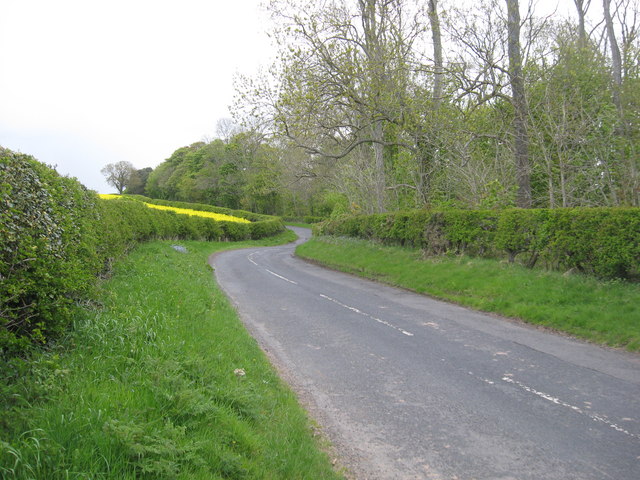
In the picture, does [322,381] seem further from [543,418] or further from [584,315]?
[584,315]

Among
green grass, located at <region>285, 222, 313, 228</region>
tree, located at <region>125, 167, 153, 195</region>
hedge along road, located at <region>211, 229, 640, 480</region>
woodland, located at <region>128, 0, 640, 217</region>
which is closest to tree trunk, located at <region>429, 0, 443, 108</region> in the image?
woodland, located at <region>128, 0, 640, 217</region>

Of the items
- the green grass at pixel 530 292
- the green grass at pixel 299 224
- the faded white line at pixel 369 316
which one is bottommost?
the faded white line at pixel 369 316

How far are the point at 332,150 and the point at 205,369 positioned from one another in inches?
881

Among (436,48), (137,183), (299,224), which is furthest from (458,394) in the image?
(137,183)

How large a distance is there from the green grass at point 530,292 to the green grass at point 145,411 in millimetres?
6251

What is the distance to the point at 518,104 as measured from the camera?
1608cm

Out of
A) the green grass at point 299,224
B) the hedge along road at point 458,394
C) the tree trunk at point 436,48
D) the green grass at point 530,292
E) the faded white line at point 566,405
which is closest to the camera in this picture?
the hedge along road at point 458,394

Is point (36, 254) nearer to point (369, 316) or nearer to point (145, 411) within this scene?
point (145, 411)

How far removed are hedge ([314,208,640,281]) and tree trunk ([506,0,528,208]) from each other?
9.01ft

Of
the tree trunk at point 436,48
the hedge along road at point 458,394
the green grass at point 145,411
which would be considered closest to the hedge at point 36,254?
the green grass at point 145,411

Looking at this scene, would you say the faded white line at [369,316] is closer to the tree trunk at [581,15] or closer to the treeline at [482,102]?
the treeline at [482,102]

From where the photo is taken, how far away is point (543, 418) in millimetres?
4738

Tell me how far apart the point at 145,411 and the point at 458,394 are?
3.78 metres

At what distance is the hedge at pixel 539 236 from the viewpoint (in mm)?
9477
